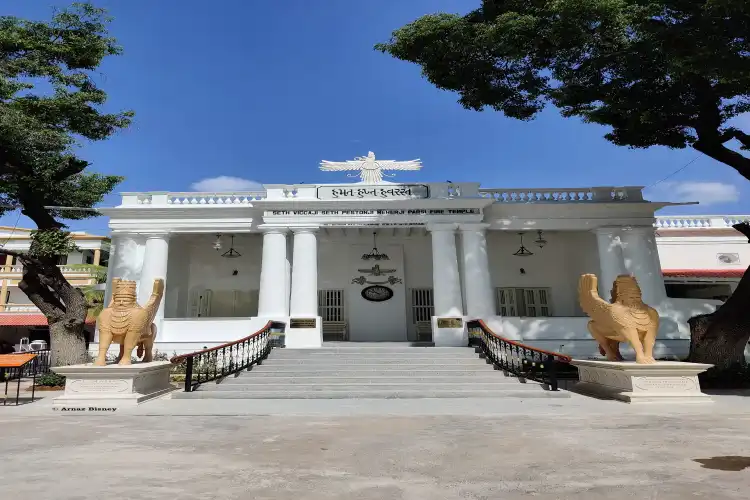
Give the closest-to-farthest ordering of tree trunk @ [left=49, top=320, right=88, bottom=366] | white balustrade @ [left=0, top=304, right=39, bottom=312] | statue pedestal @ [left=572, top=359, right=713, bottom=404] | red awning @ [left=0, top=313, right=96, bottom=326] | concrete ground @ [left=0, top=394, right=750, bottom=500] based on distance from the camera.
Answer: concrete ground @ [left=0, top=394, right=750, bottom=500]
statue pedestal @ [left=572, top=359, right=713, bottom=404]
tree trunk @ [left=49, top=320, right=88, bottom=366]
red awning @ [left=0, top=313, right=96, bottom=326]
white balustrade @ [left=0, top=304, right=39, bottom=312]

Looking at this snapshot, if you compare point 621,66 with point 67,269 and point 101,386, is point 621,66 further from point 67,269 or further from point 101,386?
point 67,269

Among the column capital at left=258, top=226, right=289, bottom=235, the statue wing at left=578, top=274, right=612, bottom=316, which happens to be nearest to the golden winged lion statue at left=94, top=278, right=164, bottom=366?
the column capital at left=258, top=226, right=289, bottom=235

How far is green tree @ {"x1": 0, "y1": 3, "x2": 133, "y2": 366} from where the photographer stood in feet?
40.8

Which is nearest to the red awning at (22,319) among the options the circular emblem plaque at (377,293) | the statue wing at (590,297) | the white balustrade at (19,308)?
the white balustrade at (19,308)

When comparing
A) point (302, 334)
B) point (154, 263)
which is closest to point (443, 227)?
point (302, 334)

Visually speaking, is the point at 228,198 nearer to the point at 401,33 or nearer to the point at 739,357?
the point at 401,33

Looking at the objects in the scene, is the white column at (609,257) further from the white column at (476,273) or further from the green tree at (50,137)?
the green tree at (50,137)

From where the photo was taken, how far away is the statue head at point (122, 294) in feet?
29.8

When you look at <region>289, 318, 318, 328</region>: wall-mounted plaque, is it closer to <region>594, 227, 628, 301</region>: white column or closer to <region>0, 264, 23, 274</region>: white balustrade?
<region>594, 227, 628, 301</region>: white column

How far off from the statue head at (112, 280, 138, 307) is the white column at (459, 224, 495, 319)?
9943mm

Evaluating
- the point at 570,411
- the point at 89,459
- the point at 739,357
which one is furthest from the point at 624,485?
the point at 739,357

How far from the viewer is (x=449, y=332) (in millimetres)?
14414

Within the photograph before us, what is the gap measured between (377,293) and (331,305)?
194cm

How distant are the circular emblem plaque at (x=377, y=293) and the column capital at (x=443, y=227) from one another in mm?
3697
